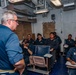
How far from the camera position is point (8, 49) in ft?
4.32

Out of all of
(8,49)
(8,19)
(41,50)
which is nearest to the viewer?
(8,49)

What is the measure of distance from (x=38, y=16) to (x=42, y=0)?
2.12 m

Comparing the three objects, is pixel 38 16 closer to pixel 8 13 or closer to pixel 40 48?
pixel 40 48

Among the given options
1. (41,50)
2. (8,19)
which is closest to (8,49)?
(8,19)

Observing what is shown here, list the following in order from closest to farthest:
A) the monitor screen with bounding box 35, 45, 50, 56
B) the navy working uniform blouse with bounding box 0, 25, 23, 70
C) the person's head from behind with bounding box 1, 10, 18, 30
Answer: the navy working uniform blouse with bounding box 0, 25, 23, 70, the person's head from behind with bounding box 1, 10, 18, 30, the monitor screen with bounding box 35, 45, 50, 56

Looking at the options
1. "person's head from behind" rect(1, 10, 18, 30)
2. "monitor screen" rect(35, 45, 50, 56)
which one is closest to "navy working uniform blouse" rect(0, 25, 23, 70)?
"person's head from behind" rect(1, 10, 18, 30)

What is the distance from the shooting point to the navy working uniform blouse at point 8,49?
4.31ft

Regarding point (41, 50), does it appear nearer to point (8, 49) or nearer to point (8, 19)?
point (8, 19)

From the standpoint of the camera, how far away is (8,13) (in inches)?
58.4

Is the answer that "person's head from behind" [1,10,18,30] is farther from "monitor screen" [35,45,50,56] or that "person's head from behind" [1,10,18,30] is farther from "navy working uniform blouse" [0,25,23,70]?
"monitor screen" [35,45,50,56]

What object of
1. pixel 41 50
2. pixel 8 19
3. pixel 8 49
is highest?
pixel 8 19

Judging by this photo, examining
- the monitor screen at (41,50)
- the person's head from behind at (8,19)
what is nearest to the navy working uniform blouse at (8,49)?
the person's head from behind at (8,19)

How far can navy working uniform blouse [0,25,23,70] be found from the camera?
131 centimetres

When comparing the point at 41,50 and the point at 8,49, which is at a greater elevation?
the point at 8,49
